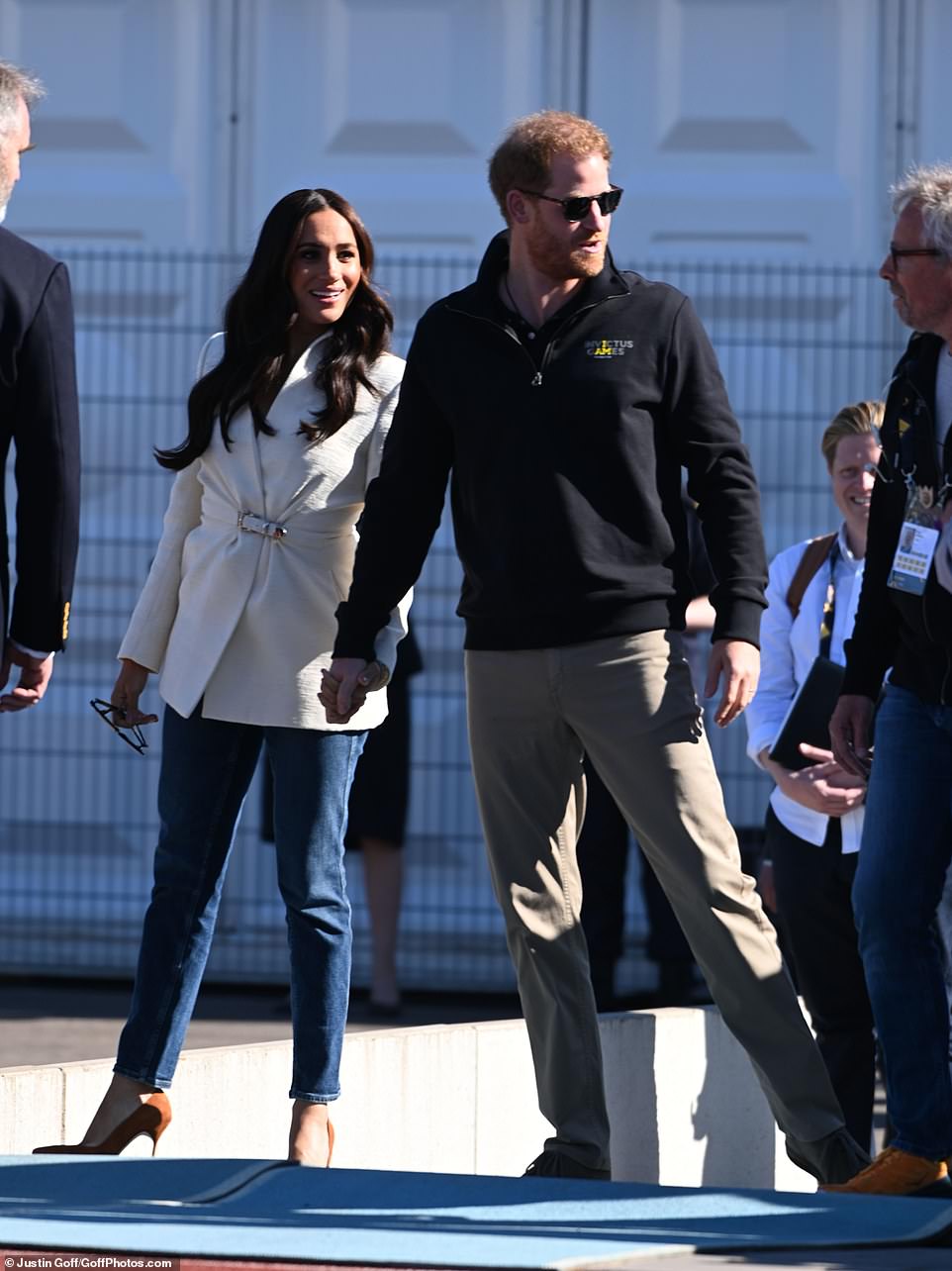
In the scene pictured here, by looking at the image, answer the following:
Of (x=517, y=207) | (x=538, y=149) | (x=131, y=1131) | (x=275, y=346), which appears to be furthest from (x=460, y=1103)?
(x=538, y=149)

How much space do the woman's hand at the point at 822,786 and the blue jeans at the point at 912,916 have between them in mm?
1132

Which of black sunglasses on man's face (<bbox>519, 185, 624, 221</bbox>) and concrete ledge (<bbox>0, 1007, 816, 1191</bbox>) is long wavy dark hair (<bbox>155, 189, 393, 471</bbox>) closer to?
black sunglasses on man's face (<bbox>519, 185, 624, 221</bbox>)

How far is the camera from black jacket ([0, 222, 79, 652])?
392 cm

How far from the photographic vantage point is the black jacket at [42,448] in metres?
3.92

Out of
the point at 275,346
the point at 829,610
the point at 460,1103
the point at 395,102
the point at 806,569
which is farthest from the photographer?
the point at 395,102

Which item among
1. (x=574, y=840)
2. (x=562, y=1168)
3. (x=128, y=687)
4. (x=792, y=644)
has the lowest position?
(x=562, y=1168)

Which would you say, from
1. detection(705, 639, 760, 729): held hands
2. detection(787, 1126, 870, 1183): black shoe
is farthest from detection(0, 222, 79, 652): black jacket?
detection(787, 1126, 870, 1183): black shoe

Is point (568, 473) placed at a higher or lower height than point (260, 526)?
higher

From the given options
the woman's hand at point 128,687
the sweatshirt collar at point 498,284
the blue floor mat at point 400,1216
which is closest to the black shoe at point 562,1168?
the blue floor mat at point 400,1216

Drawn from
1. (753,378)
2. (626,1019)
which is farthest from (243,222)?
(626,1019)

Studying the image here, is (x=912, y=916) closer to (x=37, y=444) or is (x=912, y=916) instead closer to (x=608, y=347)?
(x=608, y=347)

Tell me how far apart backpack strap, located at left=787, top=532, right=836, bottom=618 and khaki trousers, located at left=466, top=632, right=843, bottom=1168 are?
4.15 ft

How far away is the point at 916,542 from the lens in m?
3.91

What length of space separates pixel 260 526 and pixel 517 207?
72cm
